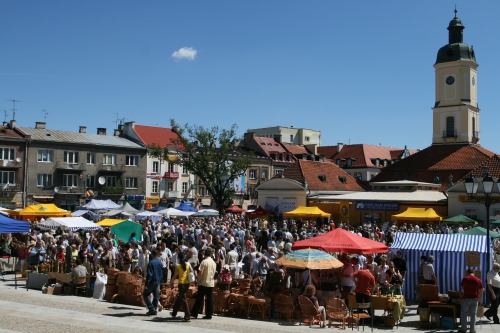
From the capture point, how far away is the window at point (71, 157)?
56.2 meters

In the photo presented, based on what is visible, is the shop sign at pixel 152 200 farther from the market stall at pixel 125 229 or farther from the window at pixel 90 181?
the market stall at pixel 125 229

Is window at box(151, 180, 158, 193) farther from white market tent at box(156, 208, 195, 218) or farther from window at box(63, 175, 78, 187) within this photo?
white market tent at box(156, 208, 195, 218)

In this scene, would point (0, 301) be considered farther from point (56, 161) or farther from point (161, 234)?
point (56, 161)

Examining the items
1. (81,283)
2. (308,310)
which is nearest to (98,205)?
(81,283)

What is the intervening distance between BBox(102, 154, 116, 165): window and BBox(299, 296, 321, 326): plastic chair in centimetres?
4819

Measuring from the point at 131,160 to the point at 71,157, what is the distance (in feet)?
21.8

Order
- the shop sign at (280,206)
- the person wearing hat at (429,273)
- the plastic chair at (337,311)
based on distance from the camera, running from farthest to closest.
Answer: the shop sign at (280,206)
the person wearing hat at (429,273)
the plastic chair at (337,311)

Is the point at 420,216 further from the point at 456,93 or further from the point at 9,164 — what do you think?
the point at 9,164

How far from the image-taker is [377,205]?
40438 mm

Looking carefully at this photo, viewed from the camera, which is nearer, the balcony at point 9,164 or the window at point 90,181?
the balcony at point 9,164

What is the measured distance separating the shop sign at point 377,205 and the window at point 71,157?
29.3 m

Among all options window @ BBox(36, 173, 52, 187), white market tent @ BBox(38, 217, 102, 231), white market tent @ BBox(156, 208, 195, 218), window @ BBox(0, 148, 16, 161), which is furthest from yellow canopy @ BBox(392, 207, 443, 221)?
window @ BBox(0, 148, 16, 161)

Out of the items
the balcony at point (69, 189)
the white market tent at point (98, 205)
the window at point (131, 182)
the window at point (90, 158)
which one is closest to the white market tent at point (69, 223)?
the white market tent at point (98, 205)

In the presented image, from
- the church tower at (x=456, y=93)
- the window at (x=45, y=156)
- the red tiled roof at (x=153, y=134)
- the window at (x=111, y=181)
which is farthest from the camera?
the red tiled roof at (x=153, y=134)
